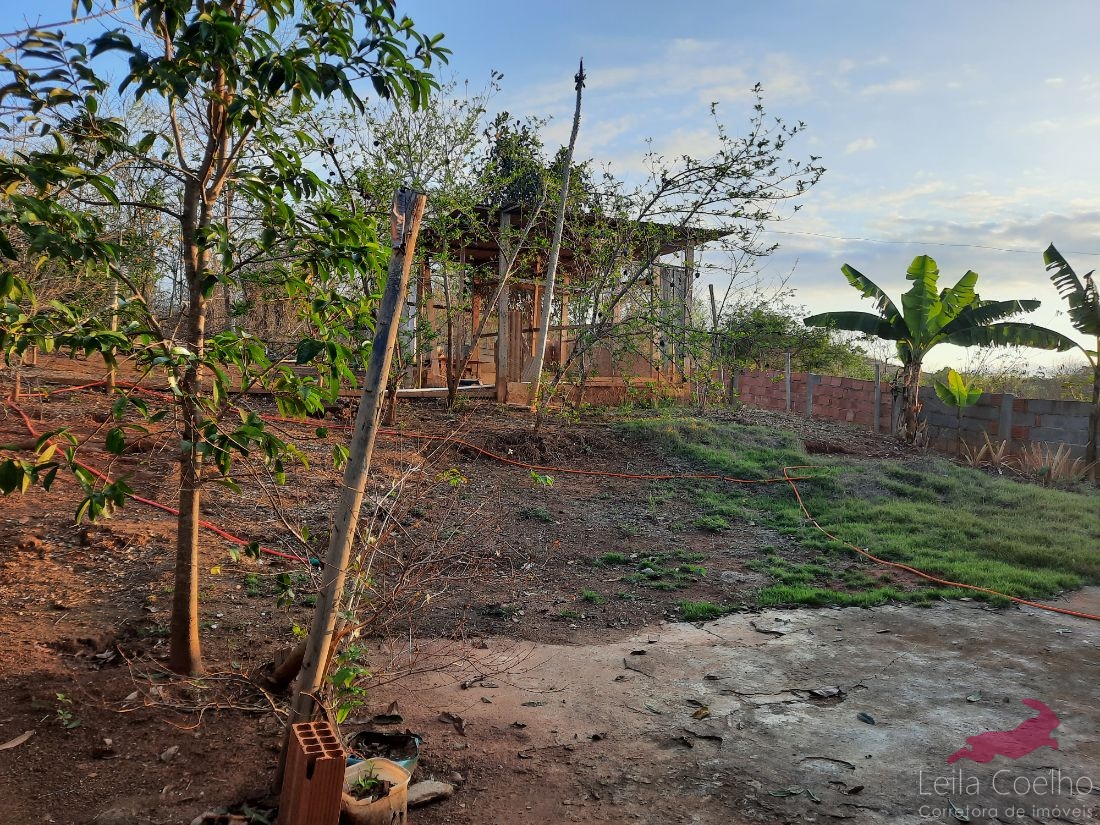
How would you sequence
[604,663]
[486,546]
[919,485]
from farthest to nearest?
[919,485]
[486,546]
[604,663]

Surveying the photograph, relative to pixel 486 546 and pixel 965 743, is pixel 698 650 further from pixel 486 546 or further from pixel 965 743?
pixel 486 546

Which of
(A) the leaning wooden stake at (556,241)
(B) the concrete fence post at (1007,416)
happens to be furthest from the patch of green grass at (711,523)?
(B) the concrete fence post at (1007,416)

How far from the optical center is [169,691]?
3812mm

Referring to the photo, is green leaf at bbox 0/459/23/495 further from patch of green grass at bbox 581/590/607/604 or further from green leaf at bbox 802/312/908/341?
green leaf at bbox 802/312/908/341

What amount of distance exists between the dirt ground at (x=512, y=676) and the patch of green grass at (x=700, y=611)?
0.07 meters

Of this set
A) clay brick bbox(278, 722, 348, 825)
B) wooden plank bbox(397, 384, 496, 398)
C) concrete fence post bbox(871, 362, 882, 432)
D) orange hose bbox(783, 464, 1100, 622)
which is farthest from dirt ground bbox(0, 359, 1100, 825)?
concrete fence post bbox(871, 362, 882, 432)

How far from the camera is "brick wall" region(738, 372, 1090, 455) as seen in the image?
40.3 feet

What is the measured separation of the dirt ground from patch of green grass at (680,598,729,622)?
0.24ft

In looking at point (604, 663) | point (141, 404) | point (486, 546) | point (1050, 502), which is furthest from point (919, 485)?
point (141, 404)

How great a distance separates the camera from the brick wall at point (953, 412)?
12297 millimetres

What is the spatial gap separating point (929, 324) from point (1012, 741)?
10467mm

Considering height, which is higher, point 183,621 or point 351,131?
point 351,131

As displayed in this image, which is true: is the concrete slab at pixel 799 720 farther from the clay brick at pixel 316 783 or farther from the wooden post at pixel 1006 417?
the wooden post at pixel 1006 417

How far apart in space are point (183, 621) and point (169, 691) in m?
0.33
